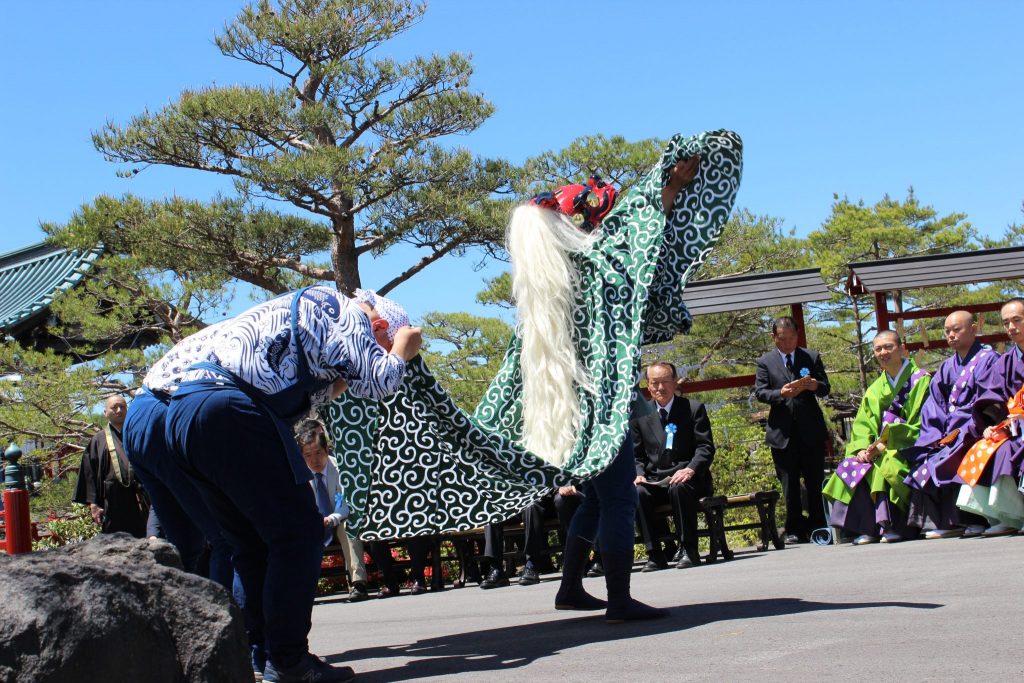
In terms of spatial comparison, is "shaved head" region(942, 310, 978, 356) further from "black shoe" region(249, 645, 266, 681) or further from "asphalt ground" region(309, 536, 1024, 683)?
"black shoe" region(249, 645, 266, 681)

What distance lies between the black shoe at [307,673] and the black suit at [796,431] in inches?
266

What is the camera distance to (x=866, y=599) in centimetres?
504

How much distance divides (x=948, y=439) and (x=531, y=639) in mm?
5226

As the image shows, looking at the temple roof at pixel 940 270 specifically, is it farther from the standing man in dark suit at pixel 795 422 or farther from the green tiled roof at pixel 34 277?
the green tiled roof at pixel 34 277

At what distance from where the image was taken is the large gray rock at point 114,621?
2924mm

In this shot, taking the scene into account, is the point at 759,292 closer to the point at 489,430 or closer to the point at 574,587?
the point at 574,587

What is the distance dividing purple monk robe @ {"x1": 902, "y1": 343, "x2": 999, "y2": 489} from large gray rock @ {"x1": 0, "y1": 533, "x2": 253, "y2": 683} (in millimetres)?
6627

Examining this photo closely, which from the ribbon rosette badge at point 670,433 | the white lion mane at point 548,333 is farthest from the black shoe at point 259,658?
the ribbon rosette badge at point 670,433

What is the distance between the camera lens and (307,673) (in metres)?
3.83

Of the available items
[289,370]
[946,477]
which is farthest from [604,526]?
[946,477]


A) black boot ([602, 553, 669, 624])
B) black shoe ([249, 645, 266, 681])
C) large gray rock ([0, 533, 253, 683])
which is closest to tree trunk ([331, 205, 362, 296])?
black boot ([602, 553, 669, 624])

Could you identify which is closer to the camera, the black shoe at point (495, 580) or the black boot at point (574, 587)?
the black boot at point (574, 587)

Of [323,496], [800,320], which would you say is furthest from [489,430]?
[800,320]

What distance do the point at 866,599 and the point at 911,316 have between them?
9737mm
